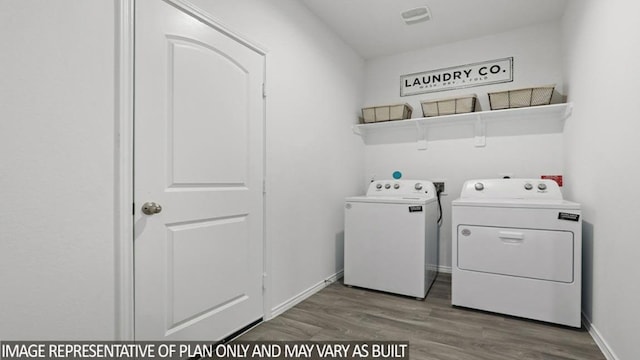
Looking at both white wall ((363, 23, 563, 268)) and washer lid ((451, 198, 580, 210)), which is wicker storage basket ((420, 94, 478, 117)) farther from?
washer lid ((451, 198, 580, 210))

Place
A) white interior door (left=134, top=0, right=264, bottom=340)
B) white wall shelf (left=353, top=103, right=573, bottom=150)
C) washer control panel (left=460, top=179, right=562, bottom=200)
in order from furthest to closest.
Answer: white wall shelf (left=353, top=103, right=573, bottom=150) < washer control panel (left=460, top=179, right=562, bottom=200) < white interior door (left=134, top=0, right=264, bottom=340)

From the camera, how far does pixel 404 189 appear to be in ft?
10.3

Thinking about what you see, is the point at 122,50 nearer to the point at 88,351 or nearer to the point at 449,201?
the point at 88,351

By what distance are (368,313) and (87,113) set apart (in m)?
2.07

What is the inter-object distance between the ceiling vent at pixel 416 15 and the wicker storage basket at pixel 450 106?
74 cm

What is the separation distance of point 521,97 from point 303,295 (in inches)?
98.9

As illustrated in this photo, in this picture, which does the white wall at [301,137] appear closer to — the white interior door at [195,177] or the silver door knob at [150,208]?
the white interior door at [195,177]

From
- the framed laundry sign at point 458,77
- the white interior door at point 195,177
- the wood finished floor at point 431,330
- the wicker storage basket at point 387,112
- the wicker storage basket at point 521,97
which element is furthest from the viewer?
the wicker storage basket at point 387,112

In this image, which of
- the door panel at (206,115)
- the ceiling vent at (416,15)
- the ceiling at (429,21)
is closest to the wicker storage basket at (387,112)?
the ceiling at (429,21)

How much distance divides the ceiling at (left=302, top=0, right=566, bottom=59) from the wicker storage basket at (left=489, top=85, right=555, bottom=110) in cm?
67

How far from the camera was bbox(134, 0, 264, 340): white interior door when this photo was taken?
1.44 meters

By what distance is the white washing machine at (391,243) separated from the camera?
258 cm

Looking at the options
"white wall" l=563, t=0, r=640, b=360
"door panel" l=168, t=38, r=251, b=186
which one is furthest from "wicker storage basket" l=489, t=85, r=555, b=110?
"door panel" l=168, t=38, r=251, b=186

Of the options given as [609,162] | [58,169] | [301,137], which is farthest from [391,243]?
[58,169]
